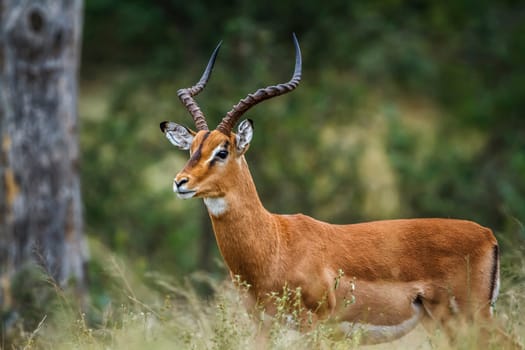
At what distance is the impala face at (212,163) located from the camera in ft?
20.8

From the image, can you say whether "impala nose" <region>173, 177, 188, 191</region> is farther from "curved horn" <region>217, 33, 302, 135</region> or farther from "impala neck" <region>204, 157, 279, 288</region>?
"curved horn" <region>217, 33, 302, 135</region>

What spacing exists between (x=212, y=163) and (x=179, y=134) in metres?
0.58

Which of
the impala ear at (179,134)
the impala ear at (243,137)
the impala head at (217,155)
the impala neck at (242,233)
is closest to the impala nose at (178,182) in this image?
the impala head at (217,155)

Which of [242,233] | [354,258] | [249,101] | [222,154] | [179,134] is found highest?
[249,101]

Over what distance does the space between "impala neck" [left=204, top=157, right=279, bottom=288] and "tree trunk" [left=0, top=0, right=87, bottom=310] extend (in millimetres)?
4597

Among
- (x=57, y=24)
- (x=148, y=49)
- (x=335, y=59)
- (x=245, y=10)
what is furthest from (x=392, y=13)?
(x=57, y=24)

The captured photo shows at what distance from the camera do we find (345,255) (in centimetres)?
671

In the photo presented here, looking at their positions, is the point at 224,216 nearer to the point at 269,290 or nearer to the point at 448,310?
the point at 269,290

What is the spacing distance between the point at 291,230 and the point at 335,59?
1125 centimetres

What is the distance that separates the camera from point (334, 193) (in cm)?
1714

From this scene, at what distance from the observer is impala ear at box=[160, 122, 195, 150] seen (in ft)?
22.7

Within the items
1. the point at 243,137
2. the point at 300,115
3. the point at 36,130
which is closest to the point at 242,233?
the point at 243,137

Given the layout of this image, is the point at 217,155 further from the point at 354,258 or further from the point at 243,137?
the point at 354,258

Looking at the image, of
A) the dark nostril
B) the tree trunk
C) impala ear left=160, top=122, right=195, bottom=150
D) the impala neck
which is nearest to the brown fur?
the impala neck
